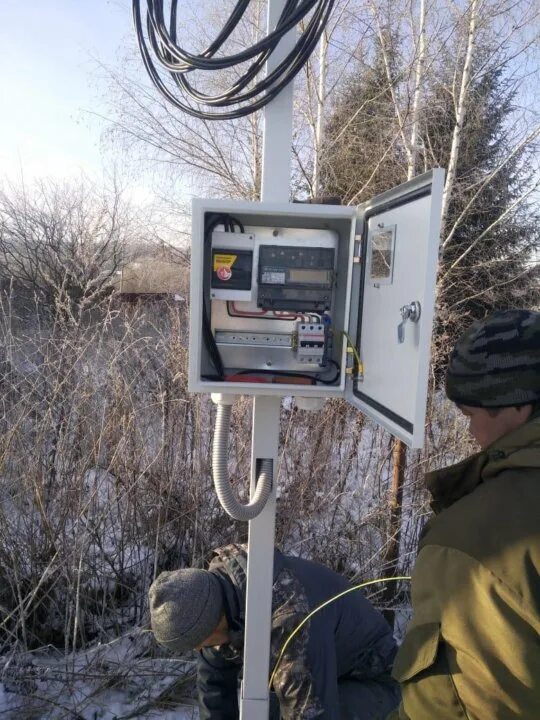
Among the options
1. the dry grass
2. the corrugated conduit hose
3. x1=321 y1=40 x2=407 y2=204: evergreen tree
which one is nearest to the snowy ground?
the dry grass

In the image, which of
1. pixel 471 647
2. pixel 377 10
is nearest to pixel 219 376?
pixel 471 647

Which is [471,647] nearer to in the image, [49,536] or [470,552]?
[470,552]

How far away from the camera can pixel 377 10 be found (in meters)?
8.09

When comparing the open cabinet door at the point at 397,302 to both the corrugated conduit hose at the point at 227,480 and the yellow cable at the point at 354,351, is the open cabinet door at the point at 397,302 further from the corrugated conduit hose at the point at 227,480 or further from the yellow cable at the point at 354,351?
the corrugated conduit hose at the point at 227,480

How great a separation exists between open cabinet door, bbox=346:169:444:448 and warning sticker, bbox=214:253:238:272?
38 centimetres

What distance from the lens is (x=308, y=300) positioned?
172 cm

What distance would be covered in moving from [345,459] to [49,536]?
1.93 m

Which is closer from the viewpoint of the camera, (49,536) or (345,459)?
(49,536)

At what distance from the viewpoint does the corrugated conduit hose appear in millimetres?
1632

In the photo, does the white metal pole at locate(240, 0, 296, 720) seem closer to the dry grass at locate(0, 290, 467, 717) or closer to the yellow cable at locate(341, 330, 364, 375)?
the yellow cable at locate(341, 330, 364, 375)

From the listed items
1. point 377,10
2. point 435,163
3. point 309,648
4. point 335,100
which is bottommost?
point 309,648

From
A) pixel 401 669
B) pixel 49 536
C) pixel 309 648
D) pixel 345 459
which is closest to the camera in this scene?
pixel 401 669

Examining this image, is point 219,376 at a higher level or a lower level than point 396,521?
higher

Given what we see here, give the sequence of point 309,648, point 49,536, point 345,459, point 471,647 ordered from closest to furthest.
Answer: point 471,647
point 309,648
point 49,536
point 345,459
